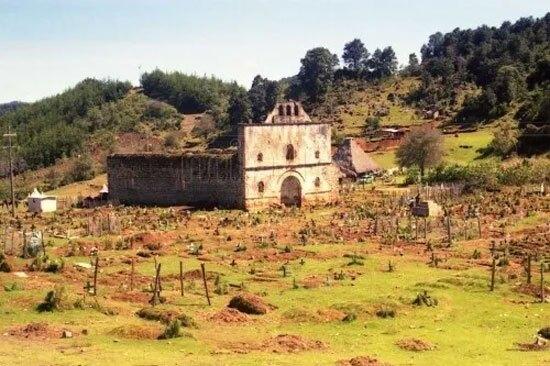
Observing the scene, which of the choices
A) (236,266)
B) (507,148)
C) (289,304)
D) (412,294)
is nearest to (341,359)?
(289,304)

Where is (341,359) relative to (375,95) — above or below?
below

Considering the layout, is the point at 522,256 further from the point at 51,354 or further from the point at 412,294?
the point at 51,354

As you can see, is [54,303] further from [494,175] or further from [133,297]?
[494,175]

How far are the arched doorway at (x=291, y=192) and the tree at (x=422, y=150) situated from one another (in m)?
12.1

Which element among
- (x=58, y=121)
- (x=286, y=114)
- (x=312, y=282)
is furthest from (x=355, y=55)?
(x=312, y=282)

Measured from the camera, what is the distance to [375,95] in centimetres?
10619

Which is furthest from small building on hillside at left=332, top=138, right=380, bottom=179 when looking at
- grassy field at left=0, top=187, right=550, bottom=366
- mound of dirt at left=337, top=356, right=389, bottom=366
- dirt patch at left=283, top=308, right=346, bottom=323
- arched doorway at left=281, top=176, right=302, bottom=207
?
mound of dirt at left=337, top=356, right=389, bottom=366

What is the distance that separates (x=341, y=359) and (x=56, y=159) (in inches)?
3623

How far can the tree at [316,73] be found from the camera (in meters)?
109

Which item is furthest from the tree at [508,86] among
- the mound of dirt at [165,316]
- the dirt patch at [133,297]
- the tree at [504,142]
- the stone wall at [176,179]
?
the mound of dirt at [165,316]

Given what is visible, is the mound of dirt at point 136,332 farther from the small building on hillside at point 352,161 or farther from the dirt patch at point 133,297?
the small building on hillside at point 352,161

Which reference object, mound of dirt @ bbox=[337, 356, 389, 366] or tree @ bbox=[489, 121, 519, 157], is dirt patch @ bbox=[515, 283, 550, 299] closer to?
mound of dirt @ bbox=[337, 356, 389, 366]

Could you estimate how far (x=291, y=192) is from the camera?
183ft

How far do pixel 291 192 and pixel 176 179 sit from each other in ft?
26.6
